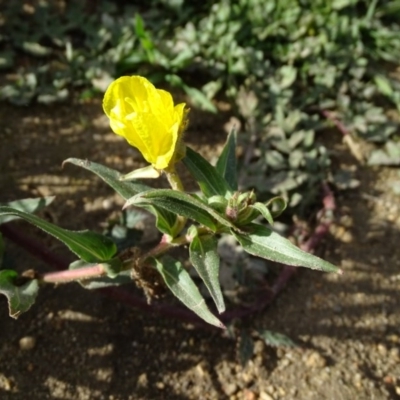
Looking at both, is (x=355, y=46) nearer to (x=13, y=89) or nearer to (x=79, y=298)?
(x=13, y=89)

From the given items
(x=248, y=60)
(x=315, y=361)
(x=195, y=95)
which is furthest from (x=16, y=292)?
(x=248, y=60)

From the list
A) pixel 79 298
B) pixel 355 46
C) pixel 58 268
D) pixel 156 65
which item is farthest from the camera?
pixel 355 46

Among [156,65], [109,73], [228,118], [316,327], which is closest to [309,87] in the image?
[228,118]

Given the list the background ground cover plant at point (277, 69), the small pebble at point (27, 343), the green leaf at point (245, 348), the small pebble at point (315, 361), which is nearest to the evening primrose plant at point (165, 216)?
the small pebble at point (27, 343)

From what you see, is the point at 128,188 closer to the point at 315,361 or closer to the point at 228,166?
the point at 228,166

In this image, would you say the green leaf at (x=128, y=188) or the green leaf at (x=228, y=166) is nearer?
the green leaf at (x=128, y=188)

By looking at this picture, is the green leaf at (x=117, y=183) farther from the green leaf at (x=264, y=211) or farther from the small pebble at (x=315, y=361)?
the small pebble at (x=315, y=361)

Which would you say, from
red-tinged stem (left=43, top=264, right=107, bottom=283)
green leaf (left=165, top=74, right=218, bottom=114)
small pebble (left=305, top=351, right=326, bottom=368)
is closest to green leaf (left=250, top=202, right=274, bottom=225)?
red-tinged stem (left=43, top=264, right=107, bottom=283)
